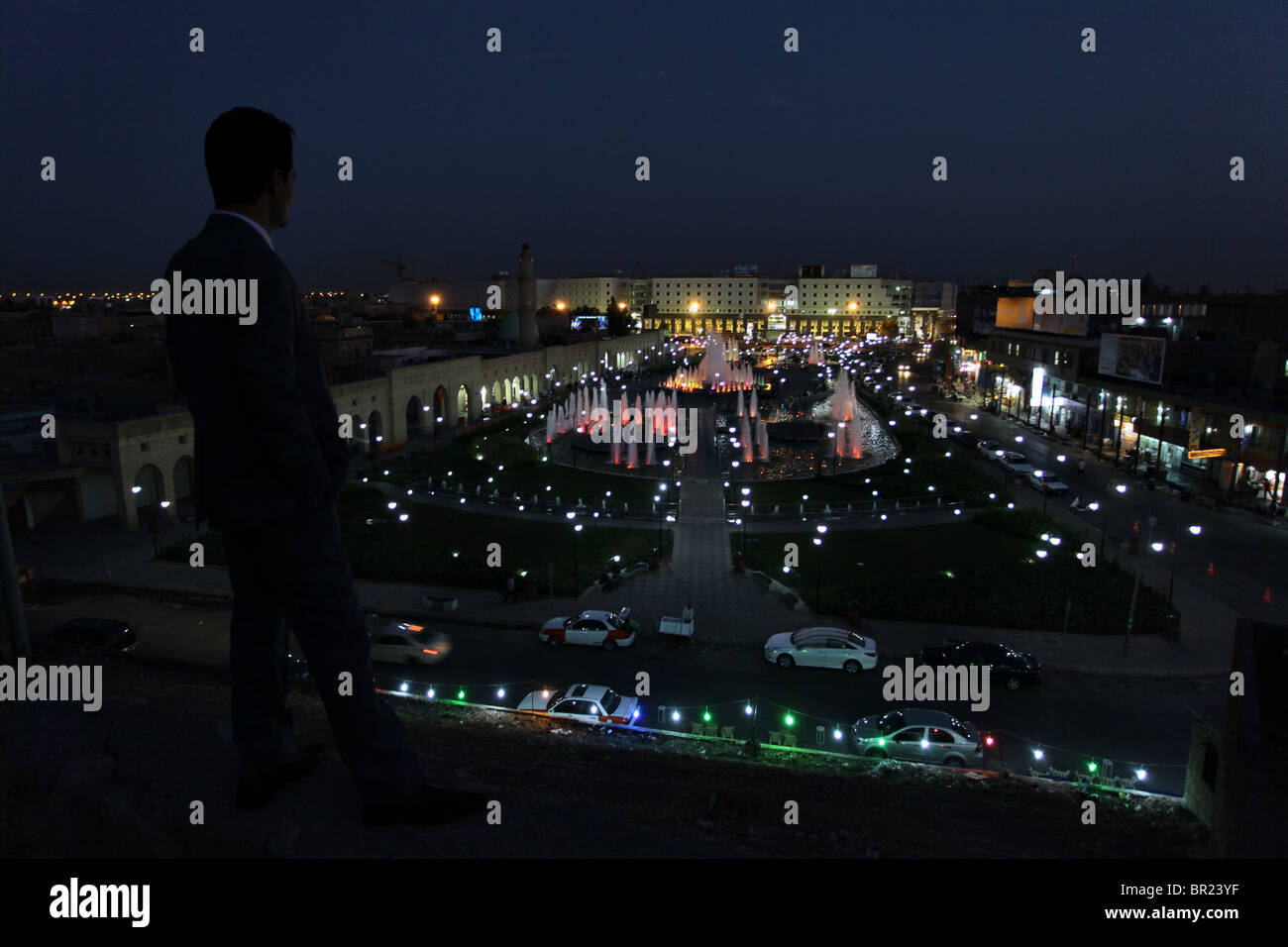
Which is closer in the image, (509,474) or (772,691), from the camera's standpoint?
(772,691)

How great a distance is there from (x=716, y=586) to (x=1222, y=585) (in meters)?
13.2

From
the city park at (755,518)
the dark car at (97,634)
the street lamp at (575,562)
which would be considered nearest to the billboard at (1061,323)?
the city park at (755,518)

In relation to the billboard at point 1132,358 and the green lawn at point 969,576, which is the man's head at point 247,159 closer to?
the green lawn at point 969,576

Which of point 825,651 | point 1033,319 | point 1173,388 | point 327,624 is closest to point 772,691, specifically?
point 825,651

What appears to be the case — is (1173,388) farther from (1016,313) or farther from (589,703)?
(589,703)

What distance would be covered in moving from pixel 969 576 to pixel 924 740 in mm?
8799

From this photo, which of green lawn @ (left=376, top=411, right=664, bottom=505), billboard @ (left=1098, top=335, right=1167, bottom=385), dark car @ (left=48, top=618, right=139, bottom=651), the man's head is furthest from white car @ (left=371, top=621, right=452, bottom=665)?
billboard @ (left=1098, top=335, right=1167, bottom=385)

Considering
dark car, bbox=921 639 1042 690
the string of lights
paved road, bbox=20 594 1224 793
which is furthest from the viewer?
dark car, bbox=921 639 1042 690

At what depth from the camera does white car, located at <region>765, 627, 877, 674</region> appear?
14.5 metres

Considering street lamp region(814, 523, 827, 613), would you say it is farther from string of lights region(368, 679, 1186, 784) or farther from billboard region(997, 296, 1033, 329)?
billboard region(997, 296, 1033, 329)

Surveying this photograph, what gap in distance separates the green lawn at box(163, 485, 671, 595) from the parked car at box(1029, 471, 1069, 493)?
51.9 ft

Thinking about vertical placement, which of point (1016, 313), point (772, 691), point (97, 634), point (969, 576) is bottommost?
point (772, 691)

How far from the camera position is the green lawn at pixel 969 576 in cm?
1667

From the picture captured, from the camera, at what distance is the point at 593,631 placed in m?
15.5
